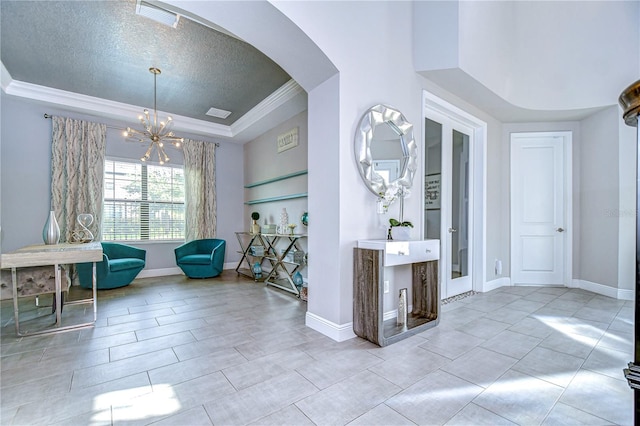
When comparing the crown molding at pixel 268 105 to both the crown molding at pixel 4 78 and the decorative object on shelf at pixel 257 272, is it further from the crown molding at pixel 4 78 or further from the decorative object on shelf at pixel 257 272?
the crown molding at pixel 4 78

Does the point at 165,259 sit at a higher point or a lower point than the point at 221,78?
lower

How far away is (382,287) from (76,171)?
5.39m

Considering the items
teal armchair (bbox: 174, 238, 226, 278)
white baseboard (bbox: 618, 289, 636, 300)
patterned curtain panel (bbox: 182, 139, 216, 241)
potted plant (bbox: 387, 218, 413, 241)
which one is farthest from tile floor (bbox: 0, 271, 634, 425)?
patterned curtain panel (bbox: 182, 139, 216, 241)

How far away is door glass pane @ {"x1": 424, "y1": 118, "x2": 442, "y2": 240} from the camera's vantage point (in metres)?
3.74

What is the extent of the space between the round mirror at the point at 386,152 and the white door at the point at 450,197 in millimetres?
852

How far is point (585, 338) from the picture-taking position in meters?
2.52

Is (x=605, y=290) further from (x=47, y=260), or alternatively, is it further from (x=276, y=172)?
(x=47, y=260)

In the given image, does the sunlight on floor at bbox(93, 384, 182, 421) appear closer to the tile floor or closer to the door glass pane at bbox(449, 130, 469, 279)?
the tile floor

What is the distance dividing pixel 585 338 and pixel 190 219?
613cm

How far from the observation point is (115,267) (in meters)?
4.38

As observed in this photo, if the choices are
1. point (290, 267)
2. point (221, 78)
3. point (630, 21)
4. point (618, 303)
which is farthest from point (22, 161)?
point (630, 21)

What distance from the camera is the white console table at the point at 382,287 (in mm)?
2365

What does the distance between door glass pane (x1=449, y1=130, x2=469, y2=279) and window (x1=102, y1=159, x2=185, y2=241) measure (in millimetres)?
5121

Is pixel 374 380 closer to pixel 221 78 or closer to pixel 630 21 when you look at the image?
pixel 221 78
